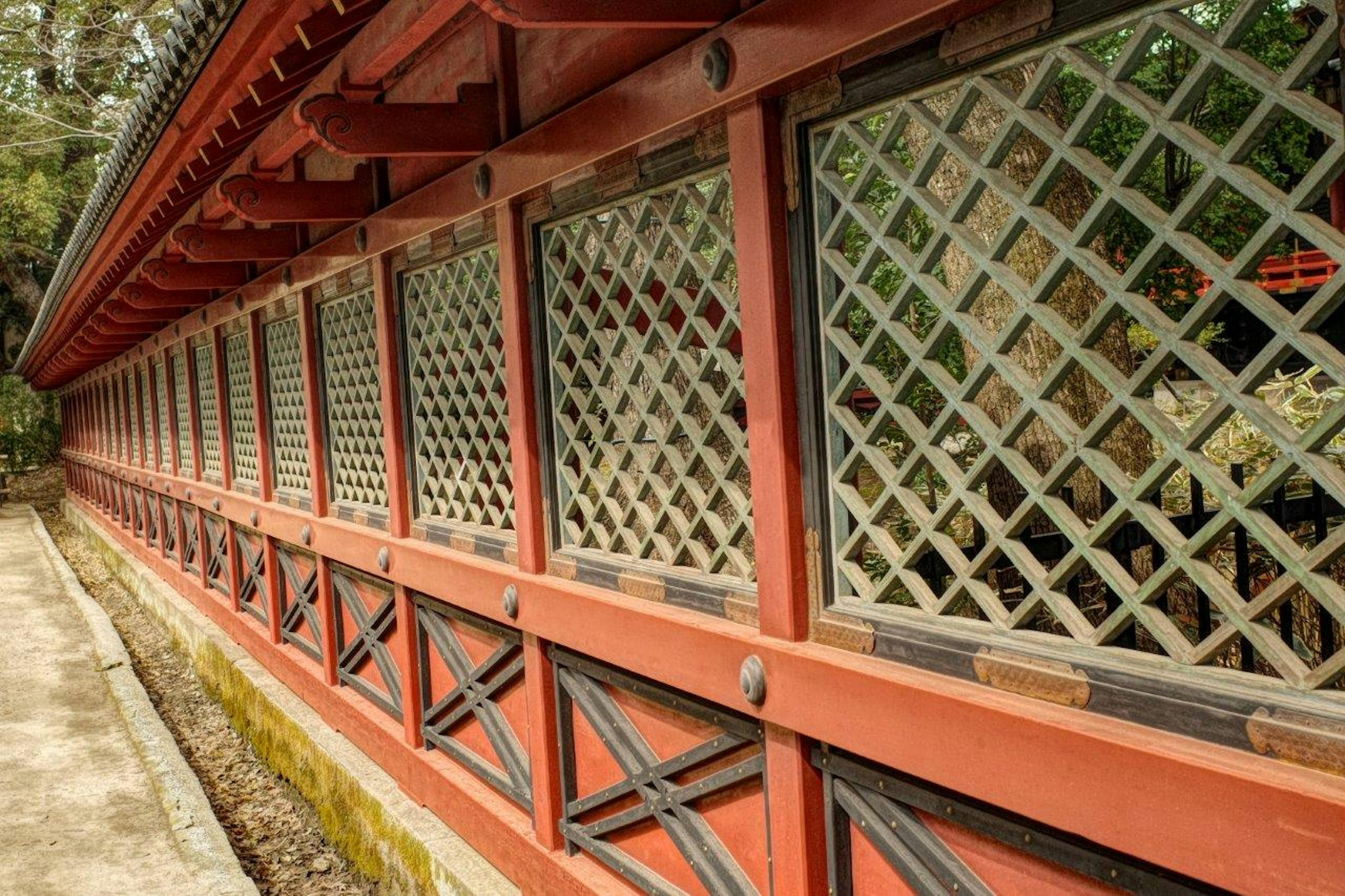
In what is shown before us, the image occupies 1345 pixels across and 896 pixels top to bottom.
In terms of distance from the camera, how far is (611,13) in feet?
9.85

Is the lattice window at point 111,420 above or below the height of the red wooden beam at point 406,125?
below

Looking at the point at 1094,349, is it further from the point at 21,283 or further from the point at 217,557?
the point at 21,283

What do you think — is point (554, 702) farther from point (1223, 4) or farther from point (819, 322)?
point (1223, 4)

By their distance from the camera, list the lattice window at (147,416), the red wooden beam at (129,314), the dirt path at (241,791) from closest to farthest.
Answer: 1. the dirt path at (241,791)
2. the red wooden beam at (129,314)
3. the lattice window at (147,416)

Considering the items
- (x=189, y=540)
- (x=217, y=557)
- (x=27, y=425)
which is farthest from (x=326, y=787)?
(x=27, y=425)

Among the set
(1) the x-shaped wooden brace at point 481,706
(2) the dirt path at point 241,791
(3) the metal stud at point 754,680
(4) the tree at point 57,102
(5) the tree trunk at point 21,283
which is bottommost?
(2) the dirt path at point 241,791

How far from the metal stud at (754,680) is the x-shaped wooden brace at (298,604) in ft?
17.6

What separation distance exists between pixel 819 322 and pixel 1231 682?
54.3 inches

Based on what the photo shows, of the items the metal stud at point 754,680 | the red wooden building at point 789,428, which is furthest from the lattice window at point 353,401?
the metal stud at point 754,680

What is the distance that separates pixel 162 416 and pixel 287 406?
766 cm

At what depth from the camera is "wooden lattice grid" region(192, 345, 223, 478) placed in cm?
1177

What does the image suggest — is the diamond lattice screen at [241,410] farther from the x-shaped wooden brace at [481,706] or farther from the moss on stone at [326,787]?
the x-shaped wooden brace at [481,706]

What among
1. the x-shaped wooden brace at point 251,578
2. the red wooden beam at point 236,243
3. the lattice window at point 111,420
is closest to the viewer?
the red wooden beam at point 236,243

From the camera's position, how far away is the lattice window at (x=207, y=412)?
1177 centimetres
